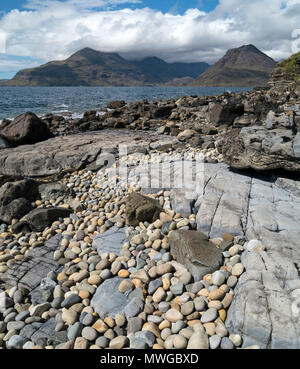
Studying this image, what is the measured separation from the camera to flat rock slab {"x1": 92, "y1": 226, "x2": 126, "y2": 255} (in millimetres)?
5756

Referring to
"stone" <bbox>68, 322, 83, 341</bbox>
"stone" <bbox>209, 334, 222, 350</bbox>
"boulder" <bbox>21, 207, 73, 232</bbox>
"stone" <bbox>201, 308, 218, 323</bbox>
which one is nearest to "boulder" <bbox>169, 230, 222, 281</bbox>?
"stone" <bbox>201, 308, 218, 323</bbox>

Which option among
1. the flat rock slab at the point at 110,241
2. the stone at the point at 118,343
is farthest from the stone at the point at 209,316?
the flat rock slab at the point at 110,241

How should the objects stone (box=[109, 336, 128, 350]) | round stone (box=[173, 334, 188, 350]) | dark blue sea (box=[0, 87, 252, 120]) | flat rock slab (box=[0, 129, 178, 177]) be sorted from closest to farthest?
round stone (box=[173, 334, 188, 350]), stone (box=[109, 336, 128, 350]), flat rock slab (box=[0, 129, 178, 177]), dark blue sea (box=[0, 87, 252, 120])

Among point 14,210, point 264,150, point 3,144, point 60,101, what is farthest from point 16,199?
point 60,101

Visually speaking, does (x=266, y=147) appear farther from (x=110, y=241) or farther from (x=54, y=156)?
(x=54, y=156)

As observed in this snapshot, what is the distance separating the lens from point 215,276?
4.39 m

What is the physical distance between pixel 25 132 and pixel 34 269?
1111cm

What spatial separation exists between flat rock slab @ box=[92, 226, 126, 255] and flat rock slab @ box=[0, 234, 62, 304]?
0.90m

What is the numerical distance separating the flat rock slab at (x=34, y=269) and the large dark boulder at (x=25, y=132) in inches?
404

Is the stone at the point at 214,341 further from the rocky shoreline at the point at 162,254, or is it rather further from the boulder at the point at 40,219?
the boulder at the point at 40,219

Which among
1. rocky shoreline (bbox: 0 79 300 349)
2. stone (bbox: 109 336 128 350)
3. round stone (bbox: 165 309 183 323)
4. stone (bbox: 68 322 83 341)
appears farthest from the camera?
round stone (bbox: 165 309 183 323)

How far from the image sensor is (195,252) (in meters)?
4.86

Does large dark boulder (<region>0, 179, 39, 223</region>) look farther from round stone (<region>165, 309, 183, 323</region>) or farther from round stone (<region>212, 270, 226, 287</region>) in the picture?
round stone (<region>212, 270, 226, 287</region>)
